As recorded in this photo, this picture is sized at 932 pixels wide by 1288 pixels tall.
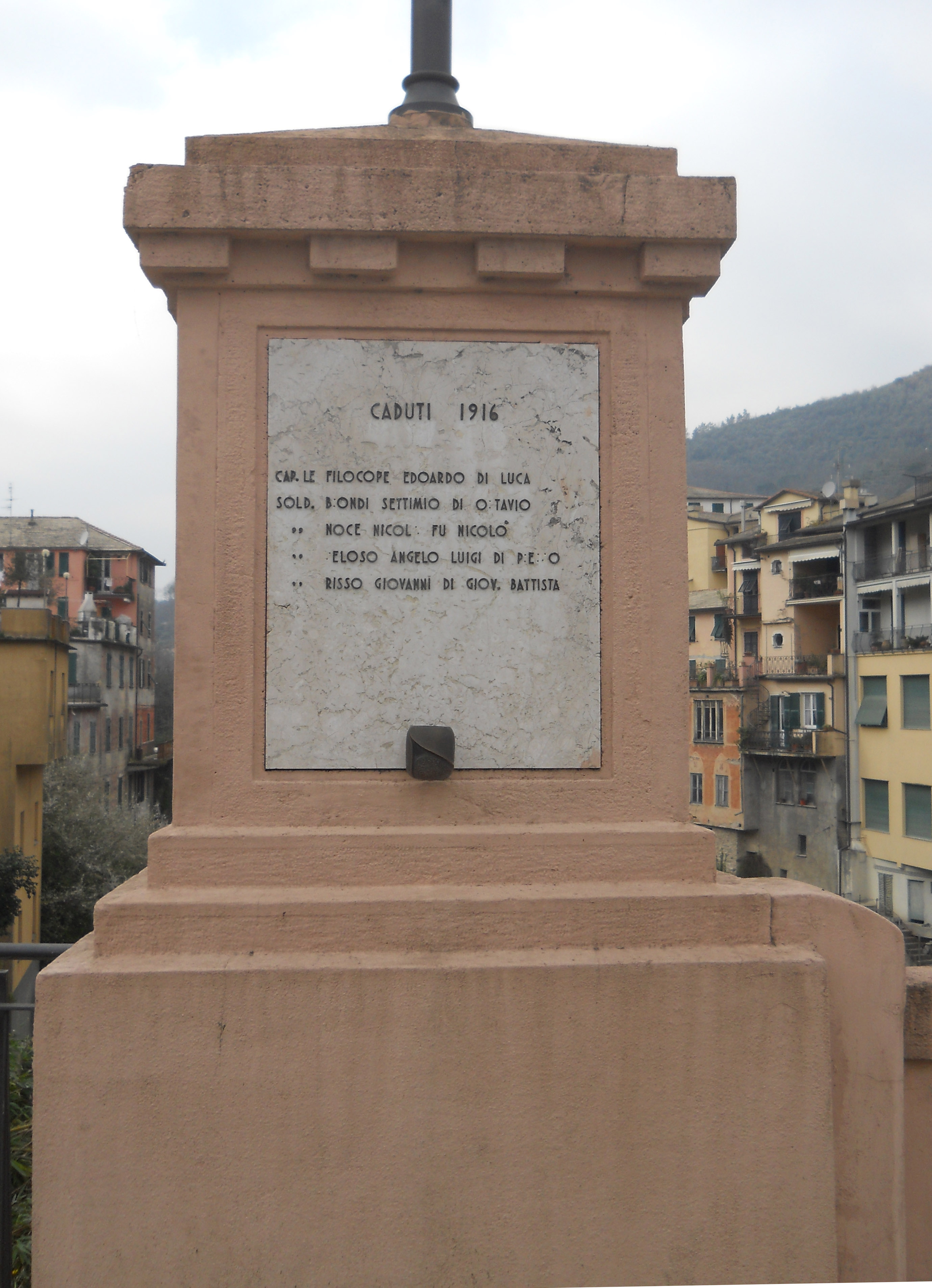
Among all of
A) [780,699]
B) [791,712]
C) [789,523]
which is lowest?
[791,712]

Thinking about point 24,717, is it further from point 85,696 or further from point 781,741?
point 781,741

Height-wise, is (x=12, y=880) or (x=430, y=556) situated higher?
(x=430, y=556)

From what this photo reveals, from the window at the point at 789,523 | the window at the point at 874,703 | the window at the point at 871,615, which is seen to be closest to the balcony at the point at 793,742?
the window at the point at 874,703

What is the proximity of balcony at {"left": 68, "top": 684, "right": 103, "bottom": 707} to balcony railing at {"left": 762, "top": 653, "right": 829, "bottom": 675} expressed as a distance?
2905cm

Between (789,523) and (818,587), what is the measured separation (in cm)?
365

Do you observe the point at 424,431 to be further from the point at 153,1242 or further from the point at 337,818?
the point at 153,1242

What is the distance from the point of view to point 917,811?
3428 cm

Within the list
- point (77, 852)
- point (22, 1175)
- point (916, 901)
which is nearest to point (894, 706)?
point (916, 901)

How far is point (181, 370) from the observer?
3.29 meters

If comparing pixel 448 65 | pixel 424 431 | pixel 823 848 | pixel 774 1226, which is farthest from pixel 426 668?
pixel 823 848

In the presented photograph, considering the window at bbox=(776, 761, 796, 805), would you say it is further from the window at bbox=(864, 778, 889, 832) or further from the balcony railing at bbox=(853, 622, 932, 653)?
the balcony railing at bbox=(853, 622, 932, 653)

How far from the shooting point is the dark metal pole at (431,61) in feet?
11.8

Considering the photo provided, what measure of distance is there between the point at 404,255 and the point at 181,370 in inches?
34.5

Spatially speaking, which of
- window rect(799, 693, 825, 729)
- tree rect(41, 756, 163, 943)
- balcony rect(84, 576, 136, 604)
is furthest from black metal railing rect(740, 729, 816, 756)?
balcony rect(84, 576, 136, 604)
